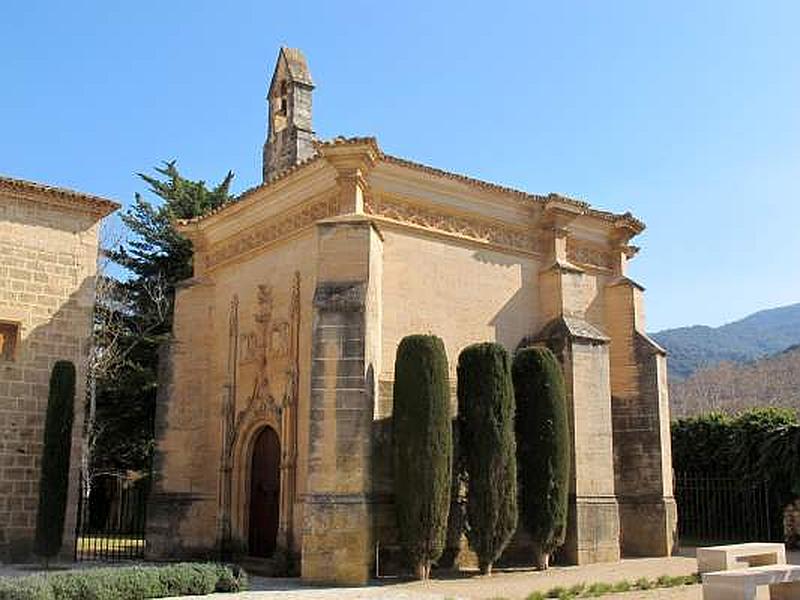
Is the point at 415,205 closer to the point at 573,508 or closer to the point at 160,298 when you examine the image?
the point at 573,508

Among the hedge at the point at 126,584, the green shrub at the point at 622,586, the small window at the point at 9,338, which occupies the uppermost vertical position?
the small window at the point at 9,338

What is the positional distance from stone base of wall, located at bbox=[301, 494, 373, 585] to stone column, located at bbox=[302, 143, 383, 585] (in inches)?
0.6

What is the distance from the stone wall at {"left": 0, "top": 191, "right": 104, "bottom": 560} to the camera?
15.7 meters

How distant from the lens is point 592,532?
48.9ft

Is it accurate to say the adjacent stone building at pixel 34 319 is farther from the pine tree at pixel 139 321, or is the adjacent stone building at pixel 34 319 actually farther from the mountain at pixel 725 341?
the mountain at pixel 725 341

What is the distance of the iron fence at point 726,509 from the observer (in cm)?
1873

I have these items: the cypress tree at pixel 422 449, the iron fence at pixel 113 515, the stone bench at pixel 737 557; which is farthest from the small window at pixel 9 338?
the stone bench at pixel 737 557

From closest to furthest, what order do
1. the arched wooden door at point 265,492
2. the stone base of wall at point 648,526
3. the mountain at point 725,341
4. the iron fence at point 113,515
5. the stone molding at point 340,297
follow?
the stone molding at point 340,297
the arched wooden door at point 265,492
the stone base of wall at point 648,526
the iron fence at point 113,515
the mountain at point 725,341

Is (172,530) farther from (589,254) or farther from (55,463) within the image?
(589,254)

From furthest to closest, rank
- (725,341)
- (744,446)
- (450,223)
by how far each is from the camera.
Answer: (725,341), (744,446), (450,223)

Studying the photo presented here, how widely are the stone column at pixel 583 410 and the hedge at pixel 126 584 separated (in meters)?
6.31

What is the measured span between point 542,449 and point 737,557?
3.51 metres

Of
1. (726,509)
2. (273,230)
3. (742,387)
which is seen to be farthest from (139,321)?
(742,387)

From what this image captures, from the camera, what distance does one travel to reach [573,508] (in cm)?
Answer: 1488
